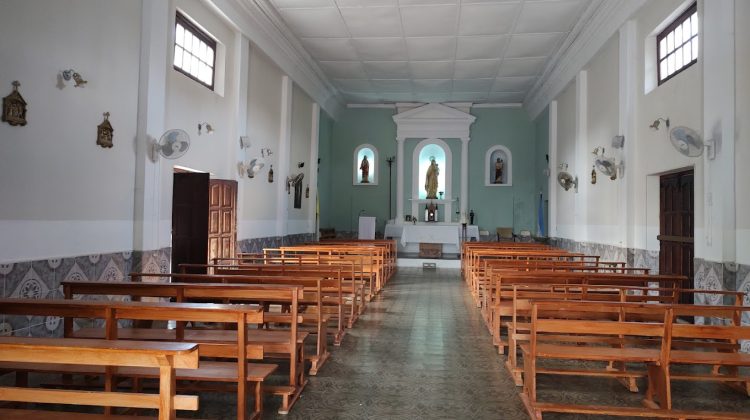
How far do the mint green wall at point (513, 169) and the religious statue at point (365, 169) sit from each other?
3.41 m

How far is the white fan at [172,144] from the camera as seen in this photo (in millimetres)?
6391

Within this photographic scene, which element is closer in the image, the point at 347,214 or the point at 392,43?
the point at 392,43

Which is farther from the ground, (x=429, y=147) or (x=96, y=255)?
(x=429, y=147)

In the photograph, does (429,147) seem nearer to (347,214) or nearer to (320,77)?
(347,214)

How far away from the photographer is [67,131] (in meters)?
5.11

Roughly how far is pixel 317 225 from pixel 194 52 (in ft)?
24.2

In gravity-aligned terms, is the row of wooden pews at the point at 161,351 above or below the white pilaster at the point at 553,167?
below

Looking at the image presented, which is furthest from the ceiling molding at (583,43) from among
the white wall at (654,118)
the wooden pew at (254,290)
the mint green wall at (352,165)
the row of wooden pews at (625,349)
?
the wooden pew at (254,290)

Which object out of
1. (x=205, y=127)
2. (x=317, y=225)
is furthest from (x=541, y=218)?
(x=205, y=127)

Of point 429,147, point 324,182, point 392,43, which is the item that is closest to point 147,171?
point 392,43

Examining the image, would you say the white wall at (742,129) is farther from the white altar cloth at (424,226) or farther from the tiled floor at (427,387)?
the white altar cloth at (424,226)

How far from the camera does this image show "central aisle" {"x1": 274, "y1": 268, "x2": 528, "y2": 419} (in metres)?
3.42

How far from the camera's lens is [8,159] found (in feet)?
14.4

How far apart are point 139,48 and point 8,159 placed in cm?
248
